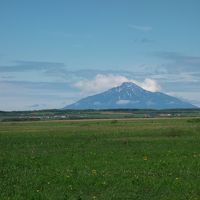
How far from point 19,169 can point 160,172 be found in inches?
248

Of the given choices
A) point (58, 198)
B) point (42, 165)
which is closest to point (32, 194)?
point (58, 198)

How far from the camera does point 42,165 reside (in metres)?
25.0

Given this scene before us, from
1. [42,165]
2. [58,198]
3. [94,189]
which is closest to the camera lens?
[58,198]

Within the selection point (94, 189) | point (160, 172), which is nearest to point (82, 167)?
point (160, 172)

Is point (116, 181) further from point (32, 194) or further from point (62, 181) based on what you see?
point (32, 194)

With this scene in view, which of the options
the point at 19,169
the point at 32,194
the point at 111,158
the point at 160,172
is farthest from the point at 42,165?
the point at 32,194

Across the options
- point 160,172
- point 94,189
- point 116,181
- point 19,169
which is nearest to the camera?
point 94,189

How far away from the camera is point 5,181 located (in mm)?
19906

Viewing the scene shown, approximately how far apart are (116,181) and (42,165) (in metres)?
6.30

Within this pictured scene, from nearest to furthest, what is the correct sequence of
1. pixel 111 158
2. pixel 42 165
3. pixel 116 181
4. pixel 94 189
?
1. pixel 94 189
2. pixel 116 181
3. pixel 42 165
4. pixel 111 158

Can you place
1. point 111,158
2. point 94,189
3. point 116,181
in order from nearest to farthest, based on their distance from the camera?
point 94,189
point 116,181
point 111,158

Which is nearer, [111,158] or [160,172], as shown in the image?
[160,172]

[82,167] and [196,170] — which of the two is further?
[82,167]

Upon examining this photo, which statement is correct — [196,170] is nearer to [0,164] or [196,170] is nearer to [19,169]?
[19,169]
